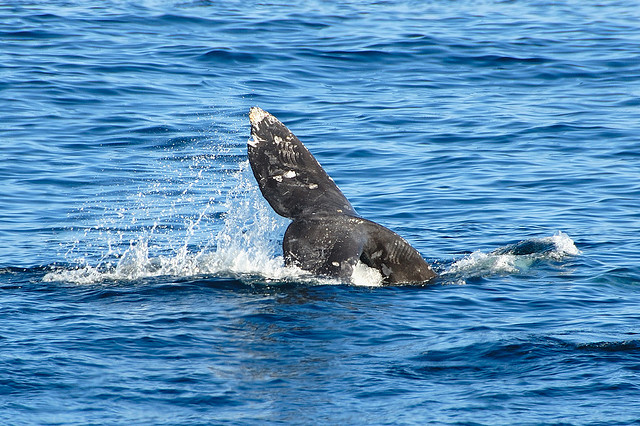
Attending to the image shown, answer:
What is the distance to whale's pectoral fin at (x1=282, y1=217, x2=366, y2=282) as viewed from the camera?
30.5 ft

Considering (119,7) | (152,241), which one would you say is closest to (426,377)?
(152,241)

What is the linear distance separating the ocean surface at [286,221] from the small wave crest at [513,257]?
1.8 inches

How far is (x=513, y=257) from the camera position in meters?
11.6

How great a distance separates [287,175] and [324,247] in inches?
42.9

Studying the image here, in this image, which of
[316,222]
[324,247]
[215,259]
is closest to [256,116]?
[316,222]

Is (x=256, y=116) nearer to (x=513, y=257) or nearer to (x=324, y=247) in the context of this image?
(x=324, y=247)

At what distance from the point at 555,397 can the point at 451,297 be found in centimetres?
260

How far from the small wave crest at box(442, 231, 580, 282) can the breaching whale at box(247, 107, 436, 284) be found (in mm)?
619

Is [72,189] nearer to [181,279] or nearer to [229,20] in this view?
[181,279]

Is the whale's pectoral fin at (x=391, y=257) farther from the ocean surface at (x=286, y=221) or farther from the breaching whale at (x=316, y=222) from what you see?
the ocean surface at (x=286, y=221)

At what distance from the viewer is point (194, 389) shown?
7523mm

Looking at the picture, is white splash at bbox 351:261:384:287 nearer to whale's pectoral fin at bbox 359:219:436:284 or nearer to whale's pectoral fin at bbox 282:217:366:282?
whale's pectoral fin at bbox 359:219:436:284

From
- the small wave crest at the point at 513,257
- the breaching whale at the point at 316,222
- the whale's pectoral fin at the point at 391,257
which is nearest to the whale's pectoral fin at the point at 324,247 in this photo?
the breaching whale at the point at 316,222

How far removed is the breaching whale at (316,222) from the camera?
9.33 metres
